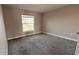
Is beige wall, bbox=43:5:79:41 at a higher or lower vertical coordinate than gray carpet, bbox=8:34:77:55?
higher

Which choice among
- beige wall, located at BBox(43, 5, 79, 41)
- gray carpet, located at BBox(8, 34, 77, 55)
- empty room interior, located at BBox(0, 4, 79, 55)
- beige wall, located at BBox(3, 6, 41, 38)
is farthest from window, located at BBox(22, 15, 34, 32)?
gray carpet, located at BBox(8, 34, 77, 55)

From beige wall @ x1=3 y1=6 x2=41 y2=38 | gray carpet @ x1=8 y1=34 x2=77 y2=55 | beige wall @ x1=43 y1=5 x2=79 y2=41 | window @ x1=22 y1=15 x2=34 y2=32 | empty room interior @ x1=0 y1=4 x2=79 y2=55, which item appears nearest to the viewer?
gray carpet @ x1=8 y1=34 x2=77 y2=55

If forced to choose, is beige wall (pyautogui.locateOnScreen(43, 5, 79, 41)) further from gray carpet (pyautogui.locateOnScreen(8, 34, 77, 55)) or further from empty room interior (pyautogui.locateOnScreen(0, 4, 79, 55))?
gray carpet (pyautogui.locateOnScreen(8, 34, 77, 55))

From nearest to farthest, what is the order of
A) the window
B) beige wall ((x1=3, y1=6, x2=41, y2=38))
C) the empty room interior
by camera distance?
the empty room interior < beige wall ((x1=3, y1=6, x2=41, y2=38)) < the window

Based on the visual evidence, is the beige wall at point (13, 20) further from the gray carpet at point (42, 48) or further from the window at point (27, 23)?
the gray carpet at point (42, 48)

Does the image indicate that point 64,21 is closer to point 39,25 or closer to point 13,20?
point 39,25

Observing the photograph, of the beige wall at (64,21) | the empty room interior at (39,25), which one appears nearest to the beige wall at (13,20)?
the empty room interior at (39,25)

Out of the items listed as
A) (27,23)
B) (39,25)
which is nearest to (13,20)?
(27,23)

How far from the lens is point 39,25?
247 inches

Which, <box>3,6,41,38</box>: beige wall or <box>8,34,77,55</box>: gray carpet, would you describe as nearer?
<box>8,34,77,55</box>: gray carpet

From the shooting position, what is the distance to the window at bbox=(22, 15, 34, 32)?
5.03 m

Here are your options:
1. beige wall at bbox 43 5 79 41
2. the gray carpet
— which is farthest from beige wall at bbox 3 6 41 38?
beige wall at bbox 43 5 79 41

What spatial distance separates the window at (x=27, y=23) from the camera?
16.5 ft
